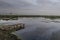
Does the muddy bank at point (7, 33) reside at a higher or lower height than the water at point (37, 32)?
higher

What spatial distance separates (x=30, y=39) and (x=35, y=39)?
1.66ft

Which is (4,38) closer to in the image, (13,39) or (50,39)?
(13,39)

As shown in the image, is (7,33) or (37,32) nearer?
(7,33)

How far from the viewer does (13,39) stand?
36.0 ft

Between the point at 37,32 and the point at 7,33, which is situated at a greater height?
the point at 7,33

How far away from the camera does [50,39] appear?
Result: 1142 centimetres

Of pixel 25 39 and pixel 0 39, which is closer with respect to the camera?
pixel 0 39

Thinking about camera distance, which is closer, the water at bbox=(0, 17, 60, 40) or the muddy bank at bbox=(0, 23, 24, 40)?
the muddy bank at bbox=(0, 23, 24, 40)

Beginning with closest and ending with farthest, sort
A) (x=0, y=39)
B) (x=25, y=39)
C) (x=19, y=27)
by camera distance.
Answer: (x=0, y=39)
(x=25, y=39)
(x=19, y=27)

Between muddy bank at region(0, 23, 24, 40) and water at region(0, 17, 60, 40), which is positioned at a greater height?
muddy bank at region(0, 23, 24, 40)

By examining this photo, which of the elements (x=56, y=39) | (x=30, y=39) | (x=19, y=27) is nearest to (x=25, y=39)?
(x=30, y=39)

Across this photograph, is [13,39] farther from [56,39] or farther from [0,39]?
[56,39]

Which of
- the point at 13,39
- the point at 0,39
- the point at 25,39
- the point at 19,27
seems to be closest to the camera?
the point at 0,39

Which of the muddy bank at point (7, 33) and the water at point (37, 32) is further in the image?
the water at point (37, 32)
